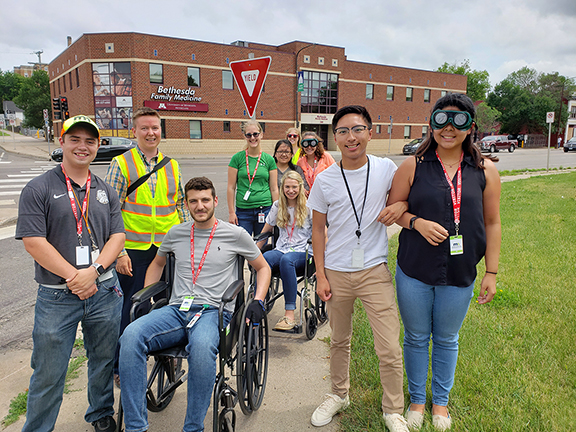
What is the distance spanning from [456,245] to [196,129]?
34.6 m

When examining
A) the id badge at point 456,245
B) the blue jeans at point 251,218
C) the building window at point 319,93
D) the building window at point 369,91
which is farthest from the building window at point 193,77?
the id badge at point 456,245

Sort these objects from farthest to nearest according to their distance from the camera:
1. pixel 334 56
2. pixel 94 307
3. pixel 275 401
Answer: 1. pixel 334 56
2. pixel 275 401
3. pixel 94 307

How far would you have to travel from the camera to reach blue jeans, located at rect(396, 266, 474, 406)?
2.43m

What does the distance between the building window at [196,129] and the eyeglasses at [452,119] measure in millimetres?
34264

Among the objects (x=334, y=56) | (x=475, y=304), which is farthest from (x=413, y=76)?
(x=475, y=304)

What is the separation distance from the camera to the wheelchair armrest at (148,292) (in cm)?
261

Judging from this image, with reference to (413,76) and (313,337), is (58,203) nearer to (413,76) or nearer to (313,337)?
(313,337)

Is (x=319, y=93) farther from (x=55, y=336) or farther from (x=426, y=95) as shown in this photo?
(x=55, y=336)

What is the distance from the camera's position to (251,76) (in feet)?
15.7

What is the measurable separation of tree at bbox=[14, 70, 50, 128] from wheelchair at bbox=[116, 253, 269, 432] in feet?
192

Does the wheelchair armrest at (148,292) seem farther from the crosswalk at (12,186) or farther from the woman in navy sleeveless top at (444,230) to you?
the crosswalk at (12,186)

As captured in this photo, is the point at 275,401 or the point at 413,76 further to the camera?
the point at 413,76

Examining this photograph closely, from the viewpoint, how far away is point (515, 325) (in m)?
3.96

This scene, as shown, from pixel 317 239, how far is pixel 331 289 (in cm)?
36
